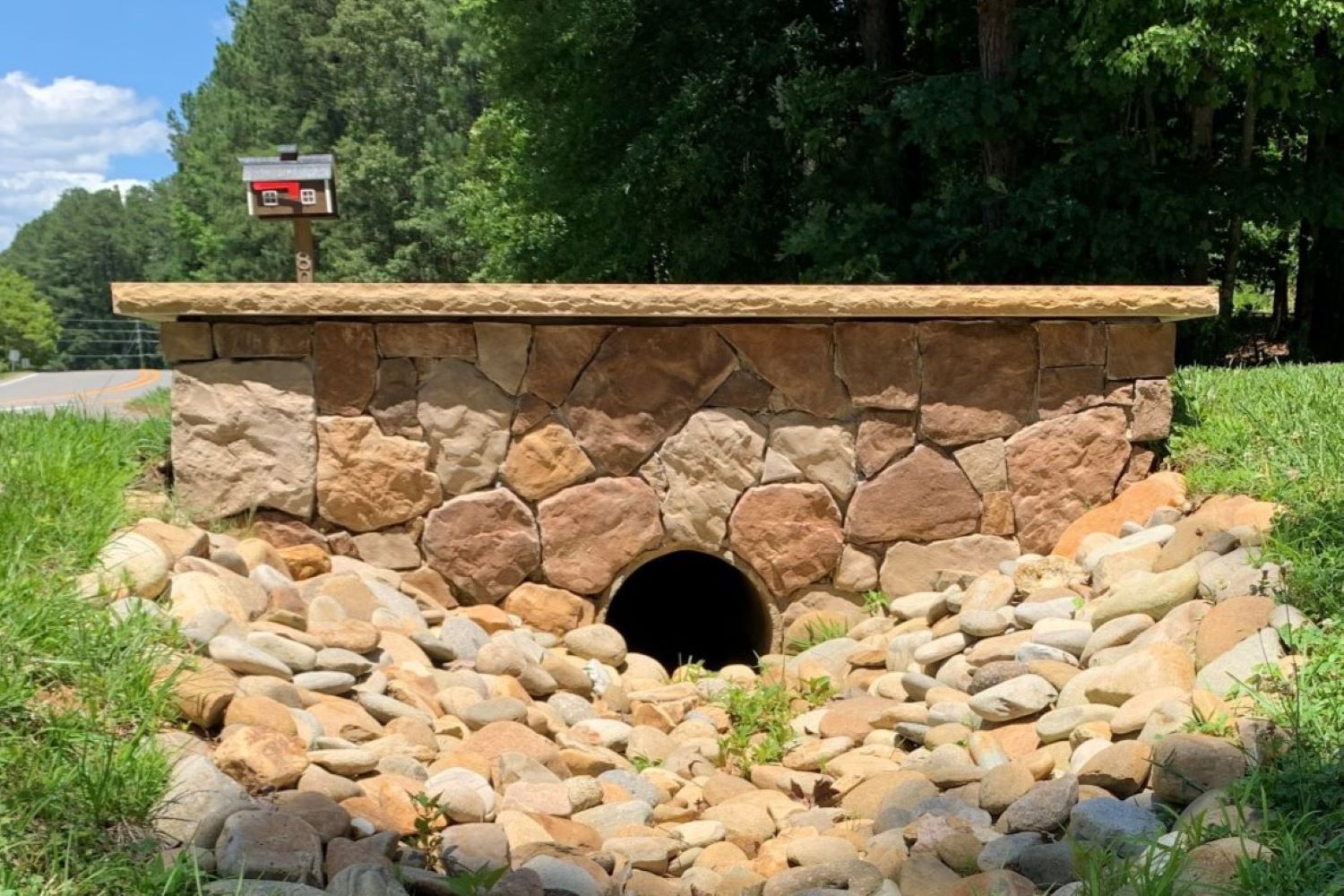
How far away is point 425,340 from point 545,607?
1.23m

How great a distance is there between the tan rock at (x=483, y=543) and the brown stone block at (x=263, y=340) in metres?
0.87

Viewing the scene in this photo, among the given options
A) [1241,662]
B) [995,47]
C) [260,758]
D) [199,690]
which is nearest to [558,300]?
[199,690]

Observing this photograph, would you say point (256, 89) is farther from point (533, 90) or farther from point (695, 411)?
point (695, 411)

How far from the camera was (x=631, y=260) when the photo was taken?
12.8 m

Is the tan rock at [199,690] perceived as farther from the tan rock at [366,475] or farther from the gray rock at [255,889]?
the tan rock at [366,475]

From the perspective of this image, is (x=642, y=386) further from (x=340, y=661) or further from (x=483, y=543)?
(x=340, y=661)

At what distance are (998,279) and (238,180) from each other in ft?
92.5

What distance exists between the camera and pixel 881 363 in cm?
566

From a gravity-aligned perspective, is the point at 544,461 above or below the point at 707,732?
above

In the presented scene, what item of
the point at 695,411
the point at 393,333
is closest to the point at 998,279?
the point at 695,411

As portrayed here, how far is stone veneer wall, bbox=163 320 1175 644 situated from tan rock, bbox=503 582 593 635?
0.10ft

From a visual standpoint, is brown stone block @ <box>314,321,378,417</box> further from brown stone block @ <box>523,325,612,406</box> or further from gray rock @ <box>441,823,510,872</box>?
gray rock @ <box>441,823,510,872</box>

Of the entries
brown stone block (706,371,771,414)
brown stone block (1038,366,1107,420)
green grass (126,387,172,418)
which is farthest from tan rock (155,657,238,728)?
green grass (126,387,172,418)

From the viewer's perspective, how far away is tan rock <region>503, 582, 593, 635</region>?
5.66 meters
